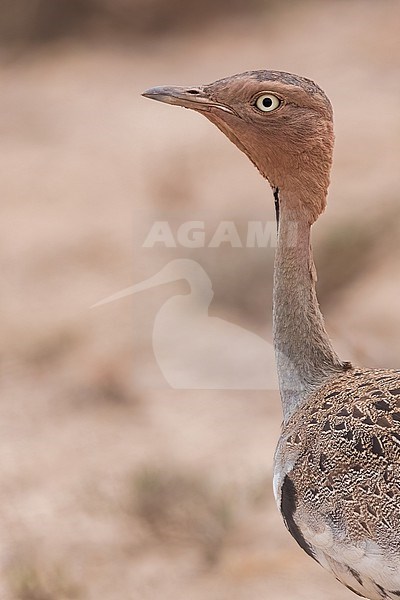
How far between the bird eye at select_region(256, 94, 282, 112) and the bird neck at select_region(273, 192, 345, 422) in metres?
0.24

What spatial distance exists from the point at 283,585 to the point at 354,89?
5525 millimetres

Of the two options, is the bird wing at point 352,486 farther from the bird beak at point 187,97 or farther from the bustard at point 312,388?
the bird beak at point 187,97

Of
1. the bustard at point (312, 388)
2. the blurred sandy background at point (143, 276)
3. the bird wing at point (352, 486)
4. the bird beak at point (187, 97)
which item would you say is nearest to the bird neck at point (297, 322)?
the bustard at point (312, 388)

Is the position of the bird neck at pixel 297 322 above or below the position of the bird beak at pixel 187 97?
below

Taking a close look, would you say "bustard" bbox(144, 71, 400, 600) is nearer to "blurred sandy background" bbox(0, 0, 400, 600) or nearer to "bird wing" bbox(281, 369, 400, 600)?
"bird wing" bbox(281, 369, 400, 600)

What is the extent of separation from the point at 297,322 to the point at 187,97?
0.67m

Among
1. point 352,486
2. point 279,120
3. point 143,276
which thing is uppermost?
point 279,120

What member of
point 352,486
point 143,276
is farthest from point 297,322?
point 143,276

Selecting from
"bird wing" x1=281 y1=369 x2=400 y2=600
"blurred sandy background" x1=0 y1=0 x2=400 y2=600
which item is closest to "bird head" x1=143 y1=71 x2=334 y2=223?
"bird wing" x1=281 y1=369 x2=400 y2=600

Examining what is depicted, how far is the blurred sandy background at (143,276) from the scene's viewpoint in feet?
14.1

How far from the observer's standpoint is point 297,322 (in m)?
2.85

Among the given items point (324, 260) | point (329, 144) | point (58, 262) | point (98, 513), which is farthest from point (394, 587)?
point (58, 262)

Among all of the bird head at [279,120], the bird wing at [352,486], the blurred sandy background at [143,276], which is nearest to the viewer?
the bird wing at [352,486]

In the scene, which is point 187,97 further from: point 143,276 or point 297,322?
point 143,276
